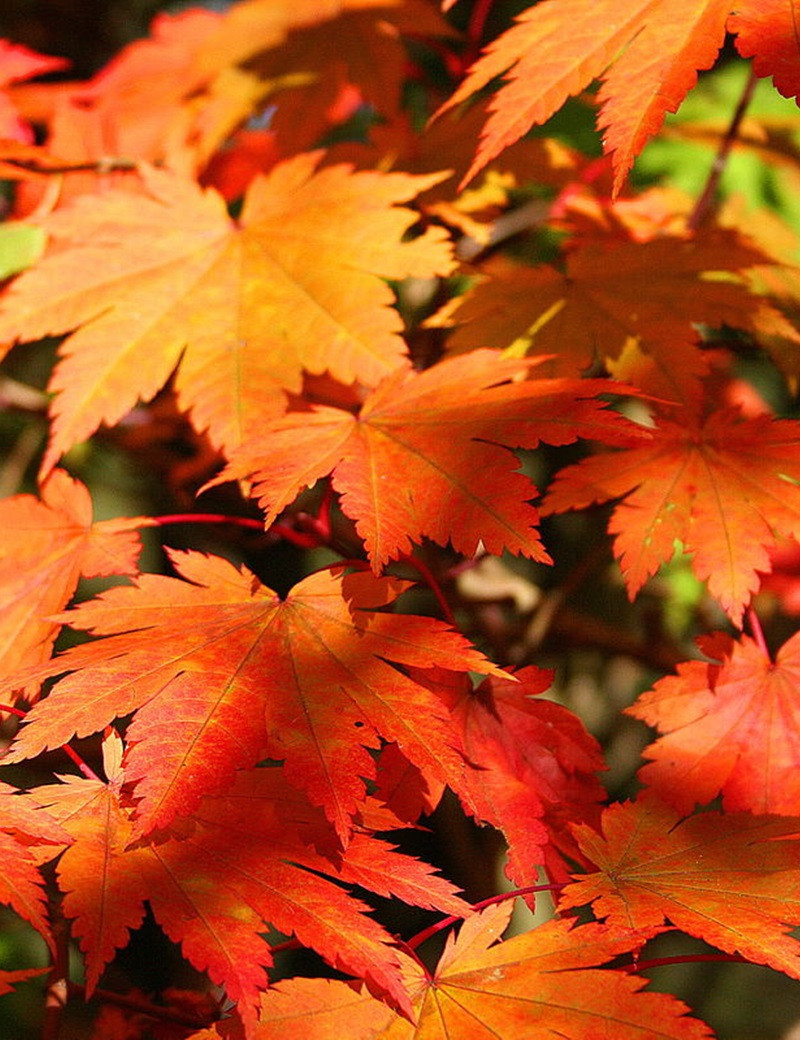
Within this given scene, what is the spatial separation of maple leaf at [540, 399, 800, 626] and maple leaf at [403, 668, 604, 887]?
120mm

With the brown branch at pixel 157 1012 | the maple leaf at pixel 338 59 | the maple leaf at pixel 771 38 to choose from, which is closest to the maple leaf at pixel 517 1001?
the brown branch at pixel 157 1012

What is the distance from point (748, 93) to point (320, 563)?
1403 mm

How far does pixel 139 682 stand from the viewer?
733 mm

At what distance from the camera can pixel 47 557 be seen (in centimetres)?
96

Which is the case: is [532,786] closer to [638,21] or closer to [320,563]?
[638,21]

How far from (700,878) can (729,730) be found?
16cm

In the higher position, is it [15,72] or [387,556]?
[15,72]

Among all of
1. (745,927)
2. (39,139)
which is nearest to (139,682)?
(745,927)

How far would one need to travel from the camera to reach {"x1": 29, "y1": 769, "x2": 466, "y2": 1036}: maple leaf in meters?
0.64

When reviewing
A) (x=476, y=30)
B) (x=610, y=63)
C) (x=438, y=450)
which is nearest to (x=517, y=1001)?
(x=438, y=450)

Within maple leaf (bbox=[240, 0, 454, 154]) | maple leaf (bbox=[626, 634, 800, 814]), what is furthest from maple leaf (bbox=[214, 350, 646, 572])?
maple leaf (bbox=[240, 0, 454, 154])

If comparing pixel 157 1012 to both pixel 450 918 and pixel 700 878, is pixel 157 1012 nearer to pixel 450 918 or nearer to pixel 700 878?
pixel 450 918

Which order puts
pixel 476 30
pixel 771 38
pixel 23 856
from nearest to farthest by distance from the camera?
1. pixel 23 856
2. pixel 771 38
3. pixel 476 30

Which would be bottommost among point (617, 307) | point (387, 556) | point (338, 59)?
point (387, 556)
